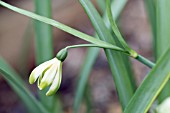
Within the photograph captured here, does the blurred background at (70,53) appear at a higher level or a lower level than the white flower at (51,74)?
lower

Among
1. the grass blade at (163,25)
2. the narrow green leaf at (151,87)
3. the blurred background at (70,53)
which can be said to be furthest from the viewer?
the blurred background at (70,53)

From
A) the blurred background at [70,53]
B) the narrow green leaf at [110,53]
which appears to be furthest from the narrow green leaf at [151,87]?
the blurred background at [70,53]

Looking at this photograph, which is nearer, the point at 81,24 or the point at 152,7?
the point at 152,7

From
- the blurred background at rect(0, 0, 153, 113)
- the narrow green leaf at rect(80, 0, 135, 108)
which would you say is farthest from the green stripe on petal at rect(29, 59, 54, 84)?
the blurred background at rect(0, 0, 153, 113)

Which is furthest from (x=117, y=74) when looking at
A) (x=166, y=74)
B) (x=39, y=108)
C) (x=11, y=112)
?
(x=11, y=112)

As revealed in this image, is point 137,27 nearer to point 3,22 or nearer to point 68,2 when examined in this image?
point 68,2

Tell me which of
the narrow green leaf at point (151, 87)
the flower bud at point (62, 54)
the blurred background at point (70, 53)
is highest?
the flower bud at point (62, 54)

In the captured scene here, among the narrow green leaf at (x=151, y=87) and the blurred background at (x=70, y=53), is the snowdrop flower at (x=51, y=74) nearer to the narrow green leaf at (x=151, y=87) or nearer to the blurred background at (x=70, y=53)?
the narrow green leaf at (x=151, y=87)
